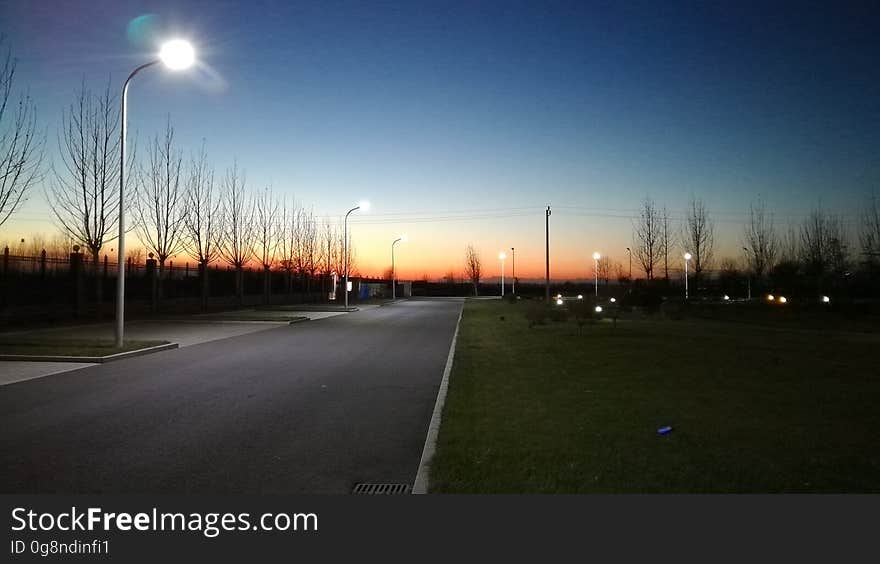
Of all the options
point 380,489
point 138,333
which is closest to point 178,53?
point 138,333

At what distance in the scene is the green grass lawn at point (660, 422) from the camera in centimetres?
529

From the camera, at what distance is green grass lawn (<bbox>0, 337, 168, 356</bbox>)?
45.8 feet

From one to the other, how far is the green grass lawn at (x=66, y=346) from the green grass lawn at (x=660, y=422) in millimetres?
8503

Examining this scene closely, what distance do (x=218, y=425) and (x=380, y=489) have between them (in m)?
3.27

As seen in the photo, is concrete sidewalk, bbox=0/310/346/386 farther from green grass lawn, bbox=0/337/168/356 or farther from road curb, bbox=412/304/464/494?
road curb, bbox=412/304/464/494

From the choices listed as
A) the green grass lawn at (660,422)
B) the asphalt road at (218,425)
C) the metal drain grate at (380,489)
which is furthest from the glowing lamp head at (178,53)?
the metal drain grate at (380,489)

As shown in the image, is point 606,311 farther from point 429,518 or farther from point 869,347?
point 429,518

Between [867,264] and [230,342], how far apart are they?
42.8 meters

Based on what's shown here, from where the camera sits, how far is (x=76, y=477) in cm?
532

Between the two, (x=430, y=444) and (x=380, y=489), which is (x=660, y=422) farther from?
(x=380, y=489)

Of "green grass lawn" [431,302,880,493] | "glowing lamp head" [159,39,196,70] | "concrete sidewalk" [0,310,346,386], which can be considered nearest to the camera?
"green grass lawn" [431,302,880,493]

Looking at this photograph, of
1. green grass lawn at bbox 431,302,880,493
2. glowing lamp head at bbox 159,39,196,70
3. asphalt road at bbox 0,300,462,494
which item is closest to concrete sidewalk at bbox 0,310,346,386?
asphalt road at bbox 0,300,462,494

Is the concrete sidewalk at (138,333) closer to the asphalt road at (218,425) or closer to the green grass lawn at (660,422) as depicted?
the asphalt road at (218,425)

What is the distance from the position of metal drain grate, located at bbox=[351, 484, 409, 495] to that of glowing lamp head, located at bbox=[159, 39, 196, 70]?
38.8 feet
